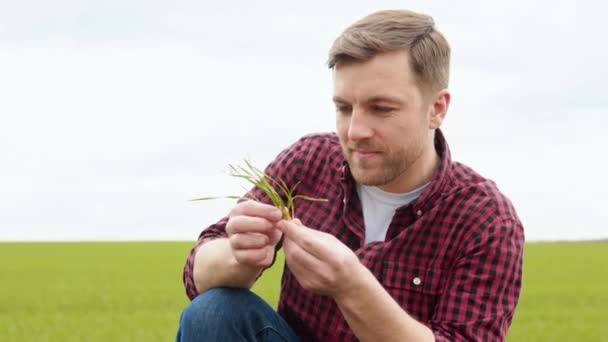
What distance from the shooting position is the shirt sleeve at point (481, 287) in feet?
9.43

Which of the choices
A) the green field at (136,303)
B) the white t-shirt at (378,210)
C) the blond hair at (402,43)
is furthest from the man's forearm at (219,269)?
the green field at (136,303)

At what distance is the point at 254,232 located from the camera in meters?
2.66

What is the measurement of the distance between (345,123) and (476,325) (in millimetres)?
867

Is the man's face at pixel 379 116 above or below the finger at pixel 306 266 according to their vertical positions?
above

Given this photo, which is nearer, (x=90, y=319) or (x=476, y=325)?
(x=476, y=325)

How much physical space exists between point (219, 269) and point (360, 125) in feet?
2.47

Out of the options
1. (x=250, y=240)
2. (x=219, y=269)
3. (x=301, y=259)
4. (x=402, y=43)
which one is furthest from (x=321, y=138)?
(x=301, y=259)

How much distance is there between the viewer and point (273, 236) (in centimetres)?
271

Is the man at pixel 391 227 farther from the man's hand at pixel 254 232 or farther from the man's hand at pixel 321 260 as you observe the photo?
the man's hand at pixel 321 260

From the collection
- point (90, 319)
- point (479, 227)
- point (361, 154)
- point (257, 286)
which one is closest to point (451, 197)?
point (479, 227)

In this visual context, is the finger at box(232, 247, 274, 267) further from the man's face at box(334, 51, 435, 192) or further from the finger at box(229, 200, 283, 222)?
the man's face at box(334, 51, 435, 192)

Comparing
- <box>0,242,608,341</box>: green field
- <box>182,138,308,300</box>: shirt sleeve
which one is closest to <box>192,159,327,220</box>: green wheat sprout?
<box>182,138,308,300</box>: shirt sleeve

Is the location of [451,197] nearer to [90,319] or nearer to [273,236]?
[273,236]

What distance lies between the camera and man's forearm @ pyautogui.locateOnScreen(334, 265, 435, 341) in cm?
253
